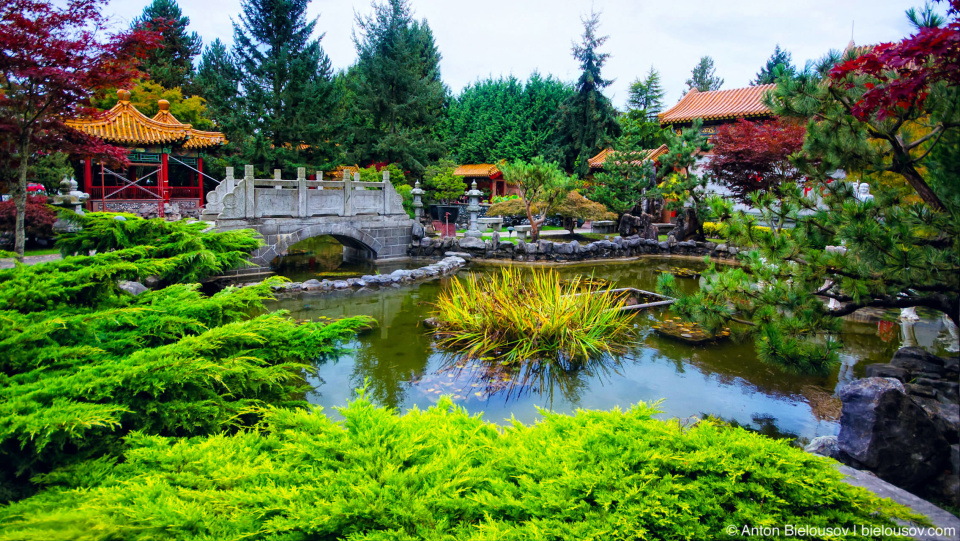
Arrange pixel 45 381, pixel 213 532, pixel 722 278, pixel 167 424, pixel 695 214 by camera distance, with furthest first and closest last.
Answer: pixel 695 214, pixel 722 278, pixel 167 424, pixel 45 381, pixel 213 532

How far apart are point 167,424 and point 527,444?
1.61 meters

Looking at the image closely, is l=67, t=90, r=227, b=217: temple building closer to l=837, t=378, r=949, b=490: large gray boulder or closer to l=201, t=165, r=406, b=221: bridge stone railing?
l=201, t=165, r=406, b=221: bridge stone railing

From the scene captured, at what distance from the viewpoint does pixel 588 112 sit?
2348cm

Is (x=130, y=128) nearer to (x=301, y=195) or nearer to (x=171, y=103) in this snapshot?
(x=171, y=103)

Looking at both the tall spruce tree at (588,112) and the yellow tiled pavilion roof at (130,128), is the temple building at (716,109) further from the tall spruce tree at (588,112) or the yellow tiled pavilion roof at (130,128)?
the yellow tiled pavilion roof at (130,128)

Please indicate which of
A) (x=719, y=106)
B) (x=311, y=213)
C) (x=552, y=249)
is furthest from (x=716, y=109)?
(x=311, y=213)

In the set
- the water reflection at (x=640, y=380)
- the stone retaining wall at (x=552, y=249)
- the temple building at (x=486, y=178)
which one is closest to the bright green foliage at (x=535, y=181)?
the stone retaining wall at (x=552, y=249)

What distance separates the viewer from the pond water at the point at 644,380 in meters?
4.63

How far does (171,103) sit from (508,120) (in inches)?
538

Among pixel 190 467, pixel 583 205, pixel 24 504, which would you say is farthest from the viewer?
pixel 583 205

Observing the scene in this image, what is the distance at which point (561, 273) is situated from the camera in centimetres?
1167

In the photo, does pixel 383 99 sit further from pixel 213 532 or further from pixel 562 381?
pixel 213 532

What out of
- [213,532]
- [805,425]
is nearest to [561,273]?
[805,425]

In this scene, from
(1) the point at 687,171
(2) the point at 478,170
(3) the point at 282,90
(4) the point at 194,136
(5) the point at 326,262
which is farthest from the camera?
(2) the point at 478,170
